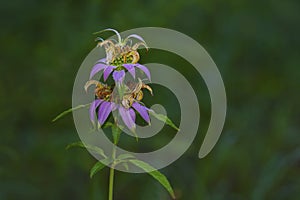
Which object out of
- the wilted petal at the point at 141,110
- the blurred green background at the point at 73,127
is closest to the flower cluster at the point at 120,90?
the wilted petal at the point at 141,110

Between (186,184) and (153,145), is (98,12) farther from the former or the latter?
(186,184)

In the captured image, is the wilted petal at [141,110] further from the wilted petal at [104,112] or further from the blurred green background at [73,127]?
the blurred green background at [73,127]

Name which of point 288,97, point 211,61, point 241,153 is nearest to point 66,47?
point 211,61

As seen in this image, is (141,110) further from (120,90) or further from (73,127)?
(73,127)

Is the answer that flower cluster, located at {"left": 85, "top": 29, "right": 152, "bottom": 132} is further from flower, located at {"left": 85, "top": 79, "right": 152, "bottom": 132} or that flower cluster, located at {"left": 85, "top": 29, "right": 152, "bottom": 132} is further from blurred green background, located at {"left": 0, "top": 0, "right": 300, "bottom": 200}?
blurred green background, located at {"left": 0, "top": 0, "right": 300, "bottom": 200}

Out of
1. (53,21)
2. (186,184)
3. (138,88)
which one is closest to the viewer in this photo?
(138,88)

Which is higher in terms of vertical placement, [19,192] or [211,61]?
[211,61]
